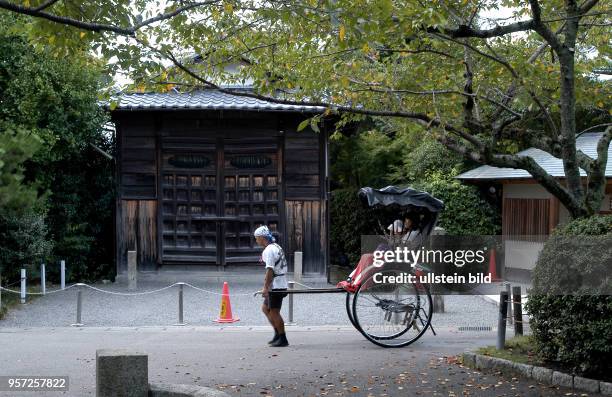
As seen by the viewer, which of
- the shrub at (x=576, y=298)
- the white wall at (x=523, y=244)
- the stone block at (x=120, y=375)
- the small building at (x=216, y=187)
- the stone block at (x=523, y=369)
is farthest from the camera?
the small building at (x=216, y=187)

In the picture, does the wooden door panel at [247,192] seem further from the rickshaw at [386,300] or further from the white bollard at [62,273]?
the rickshaw at [386,300]

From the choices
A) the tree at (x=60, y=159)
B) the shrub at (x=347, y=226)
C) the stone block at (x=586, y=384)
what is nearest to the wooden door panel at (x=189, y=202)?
the tree at (x=60, y=159)

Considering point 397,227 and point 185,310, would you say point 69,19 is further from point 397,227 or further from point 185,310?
point 185,310

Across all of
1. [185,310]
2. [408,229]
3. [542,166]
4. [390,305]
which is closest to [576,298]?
[390,305]

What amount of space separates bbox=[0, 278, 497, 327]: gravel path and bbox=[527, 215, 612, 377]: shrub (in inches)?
221

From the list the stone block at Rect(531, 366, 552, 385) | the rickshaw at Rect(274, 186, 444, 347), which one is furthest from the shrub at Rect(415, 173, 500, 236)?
the stone block at Rect(531, 366, 552, 385)

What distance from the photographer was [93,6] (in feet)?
29.7

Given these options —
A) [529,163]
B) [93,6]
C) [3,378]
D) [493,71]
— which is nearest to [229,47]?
[93,6]

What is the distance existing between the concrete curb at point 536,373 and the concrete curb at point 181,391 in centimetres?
392

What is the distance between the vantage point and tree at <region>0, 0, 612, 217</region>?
895cm

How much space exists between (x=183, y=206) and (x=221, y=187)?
3.71 feet

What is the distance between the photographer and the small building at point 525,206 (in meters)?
19.2

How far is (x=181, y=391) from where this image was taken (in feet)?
23.7

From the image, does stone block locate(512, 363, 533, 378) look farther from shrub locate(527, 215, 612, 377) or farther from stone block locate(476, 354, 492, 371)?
stone block locate(476, 354, 492, 371)
